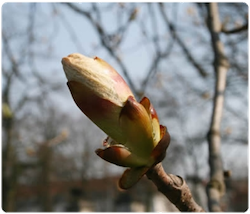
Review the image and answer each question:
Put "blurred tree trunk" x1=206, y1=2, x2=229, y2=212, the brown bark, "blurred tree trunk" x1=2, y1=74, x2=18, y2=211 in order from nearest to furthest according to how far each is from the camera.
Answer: the brown bark, "blurred tree trunk" x1=206, y1=2, x2=229, y2=212, "blurred tree trunk" x1=2, y1=74, x2=18, y2=211


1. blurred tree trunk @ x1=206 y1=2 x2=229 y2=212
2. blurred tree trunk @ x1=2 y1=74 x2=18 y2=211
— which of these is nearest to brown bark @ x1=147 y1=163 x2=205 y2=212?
blurred tree trunk @ x1=206 y1=2 x2=229 y2=212

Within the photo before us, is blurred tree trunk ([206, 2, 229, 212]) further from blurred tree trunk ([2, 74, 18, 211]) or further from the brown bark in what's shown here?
blurred tree trunk ([2, 74, 18, 211])

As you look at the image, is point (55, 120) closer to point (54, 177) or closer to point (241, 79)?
point (54, 177)

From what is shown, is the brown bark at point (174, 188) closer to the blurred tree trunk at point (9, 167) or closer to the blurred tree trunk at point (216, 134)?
the blurred tree trunk at point (216, 134)

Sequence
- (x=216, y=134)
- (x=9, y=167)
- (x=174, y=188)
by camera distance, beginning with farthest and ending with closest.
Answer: (x=9, y=167), (x=216, y=134), (x=174, y=188)

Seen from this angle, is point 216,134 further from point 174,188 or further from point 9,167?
point 9,167

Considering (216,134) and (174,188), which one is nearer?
(174,188)

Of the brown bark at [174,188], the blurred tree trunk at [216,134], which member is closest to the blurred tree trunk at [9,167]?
the blurred tree trunk at [216,134]

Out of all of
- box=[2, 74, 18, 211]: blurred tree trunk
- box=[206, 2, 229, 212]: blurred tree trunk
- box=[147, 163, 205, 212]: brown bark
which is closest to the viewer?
box=[147, 163, 205, 212]: brown bark

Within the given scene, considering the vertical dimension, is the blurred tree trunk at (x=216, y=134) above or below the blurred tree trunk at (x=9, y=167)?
above

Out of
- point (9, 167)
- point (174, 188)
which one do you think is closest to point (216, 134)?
point (174, 188)
